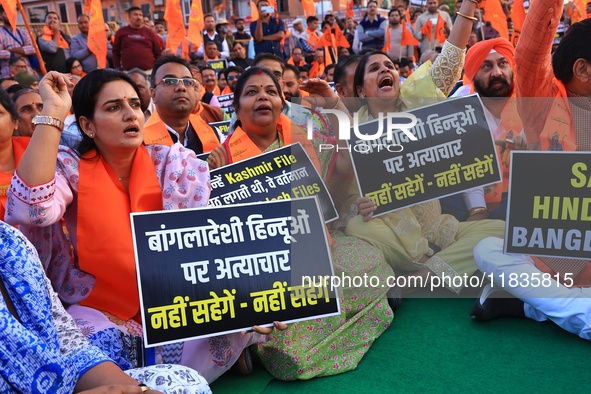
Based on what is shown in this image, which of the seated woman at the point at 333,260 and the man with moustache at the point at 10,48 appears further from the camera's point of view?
the man with moustache at the point at 10,48

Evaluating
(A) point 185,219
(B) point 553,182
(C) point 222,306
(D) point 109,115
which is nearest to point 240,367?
(C) point 222,306

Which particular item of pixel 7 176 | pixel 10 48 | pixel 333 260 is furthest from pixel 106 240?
pixel 10 48

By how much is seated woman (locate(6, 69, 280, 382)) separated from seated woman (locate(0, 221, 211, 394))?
17.0 inches

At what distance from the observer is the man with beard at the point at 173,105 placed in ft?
12.6

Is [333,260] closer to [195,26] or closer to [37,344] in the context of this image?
[37,344]

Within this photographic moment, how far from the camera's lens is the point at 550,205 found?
244cm

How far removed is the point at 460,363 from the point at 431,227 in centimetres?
85

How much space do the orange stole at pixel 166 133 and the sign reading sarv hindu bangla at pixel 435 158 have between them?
5.02 feet

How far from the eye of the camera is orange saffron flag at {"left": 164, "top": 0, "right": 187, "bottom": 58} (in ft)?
25.0

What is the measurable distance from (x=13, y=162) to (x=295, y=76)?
124 inches

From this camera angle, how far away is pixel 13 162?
2.61m

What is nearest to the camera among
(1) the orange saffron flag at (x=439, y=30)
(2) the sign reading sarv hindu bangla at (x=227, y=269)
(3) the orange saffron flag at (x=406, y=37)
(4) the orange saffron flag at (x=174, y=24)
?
(2) the sign reading sarv hindu bangla at (x=227, y=269)

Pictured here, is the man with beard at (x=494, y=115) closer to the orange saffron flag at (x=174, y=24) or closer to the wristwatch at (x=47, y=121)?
the wristwatch at (x=47, y=121)

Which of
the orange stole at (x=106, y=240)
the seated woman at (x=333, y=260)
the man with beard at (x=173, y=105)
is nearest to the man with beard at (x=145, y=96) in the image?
the man with beard at (x=173, y=105)
